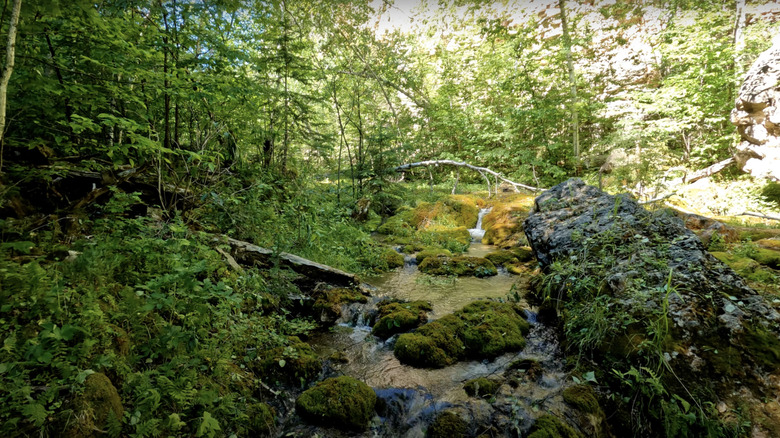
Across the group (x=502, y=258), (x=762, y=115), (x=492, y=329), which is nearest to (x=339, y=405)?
(x=492, y=329)

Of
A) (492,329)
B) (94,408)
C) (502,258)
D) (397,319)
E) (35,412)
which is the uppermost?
(35,412)

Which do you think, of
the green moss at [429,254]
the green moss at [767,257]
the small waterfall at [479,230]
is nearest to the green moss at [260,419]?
the green moss at [429,254]

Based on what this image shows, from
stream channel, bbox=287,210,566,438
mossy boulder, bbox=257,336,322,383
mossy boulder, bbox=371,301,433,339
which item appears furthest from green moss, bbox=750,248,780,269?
mossy boulder, bbox=257,336,322,383

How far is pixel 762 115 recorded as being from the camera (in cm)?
1141

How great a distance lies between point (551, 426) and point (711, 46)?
19.3m

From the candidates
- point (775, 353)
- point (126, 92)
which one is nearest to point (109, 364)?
point (126, 92)

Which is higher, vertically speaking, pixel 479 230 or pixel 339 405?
pixel 339 405

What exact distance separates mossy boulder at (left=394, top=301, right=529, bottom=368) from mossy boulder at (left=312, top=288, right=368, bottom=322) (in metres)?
1.22

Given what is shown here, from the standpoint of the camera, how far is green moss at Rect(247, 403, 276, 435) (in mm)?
2451

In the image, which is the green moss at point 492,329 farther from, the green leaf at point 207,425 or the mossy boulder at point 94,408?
the mossy boulder at point 94,408

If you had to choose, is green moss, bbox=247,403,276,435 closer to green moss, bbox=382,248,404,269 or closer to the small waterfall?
green moss, bbox=382,248,404,269

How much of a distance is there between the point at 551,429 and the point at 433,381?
114 cm

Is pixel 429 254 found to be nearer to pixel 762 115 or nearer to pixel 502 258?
pixel 502 258

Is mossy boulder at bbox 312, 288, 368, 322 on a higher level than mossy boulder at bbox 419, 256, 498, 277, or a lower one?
higher
